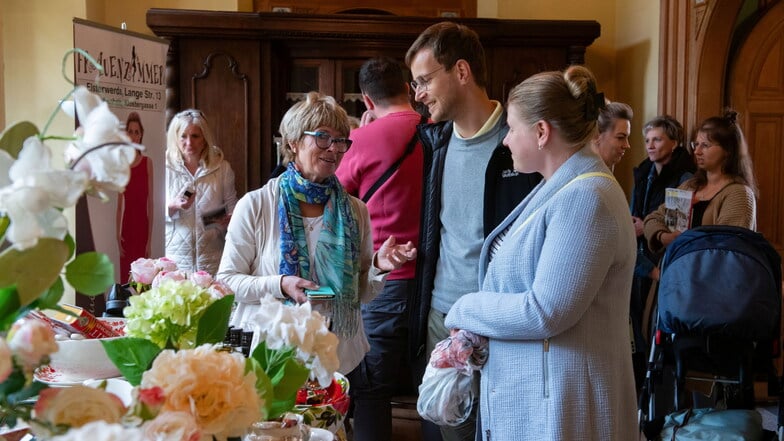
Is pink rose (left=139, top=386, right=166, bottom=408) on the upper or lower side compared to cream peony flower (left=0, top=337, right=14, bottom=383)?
lower

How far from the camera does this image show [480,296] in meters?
1.93

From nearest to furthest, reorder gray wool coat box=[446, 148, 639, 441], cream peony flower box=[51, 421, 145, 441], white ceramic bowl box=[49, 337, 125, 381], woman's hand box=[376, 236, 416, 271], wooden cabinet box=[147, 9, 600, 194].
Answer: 1. cream peony flower box=[51, 421, 145, 441]
2. white ceramic bowl box=[49, 337, 125, 381]
3. gray wool coat box=[446, 148, 639, 441]
4. woman's hand box=[376, 236, 416, 271]
5. wooden cabinet box=[147, 9, 600, 194]

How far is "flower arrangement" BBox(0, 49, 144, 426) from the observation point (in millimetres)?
667

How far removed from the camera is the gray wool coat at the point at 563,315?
177 cm

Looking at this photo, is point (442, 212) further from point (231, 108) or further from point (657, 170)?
point (231, 108)

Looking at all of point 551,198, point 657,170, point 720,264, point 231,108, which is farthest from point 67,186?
point 231,108

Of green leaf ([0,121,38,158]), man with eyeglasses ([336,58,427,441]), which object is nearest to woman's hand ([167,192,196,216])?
man with eyeglasses ([336,58,427,441])

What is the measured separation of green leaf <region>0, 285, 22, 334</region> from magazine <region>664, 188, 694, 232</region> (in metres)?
3.80

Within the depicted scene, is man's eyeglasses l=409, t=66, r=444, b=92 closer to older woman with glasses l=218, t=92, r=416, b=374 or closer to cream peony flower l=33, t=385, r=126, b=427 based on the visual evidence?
older woman with glasses l=218, t=92, r=416, b=374

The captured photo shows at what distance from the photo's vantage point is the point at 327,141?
238cm

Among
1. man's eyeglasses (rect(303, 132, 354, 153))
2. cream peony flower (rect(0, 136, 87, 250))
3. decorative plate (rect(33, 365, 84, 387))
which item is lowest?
decorative plate (rect(33, 365, 84, 387))

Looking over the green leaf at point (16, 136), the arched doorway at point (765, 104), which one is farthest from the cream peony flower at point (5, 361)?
the arched doorway at point (765, 104)

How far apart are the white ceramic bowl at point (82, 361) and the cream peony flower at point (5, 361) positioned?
104 cm

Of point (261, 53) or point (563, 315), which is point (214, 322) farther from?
point (261, 53)
